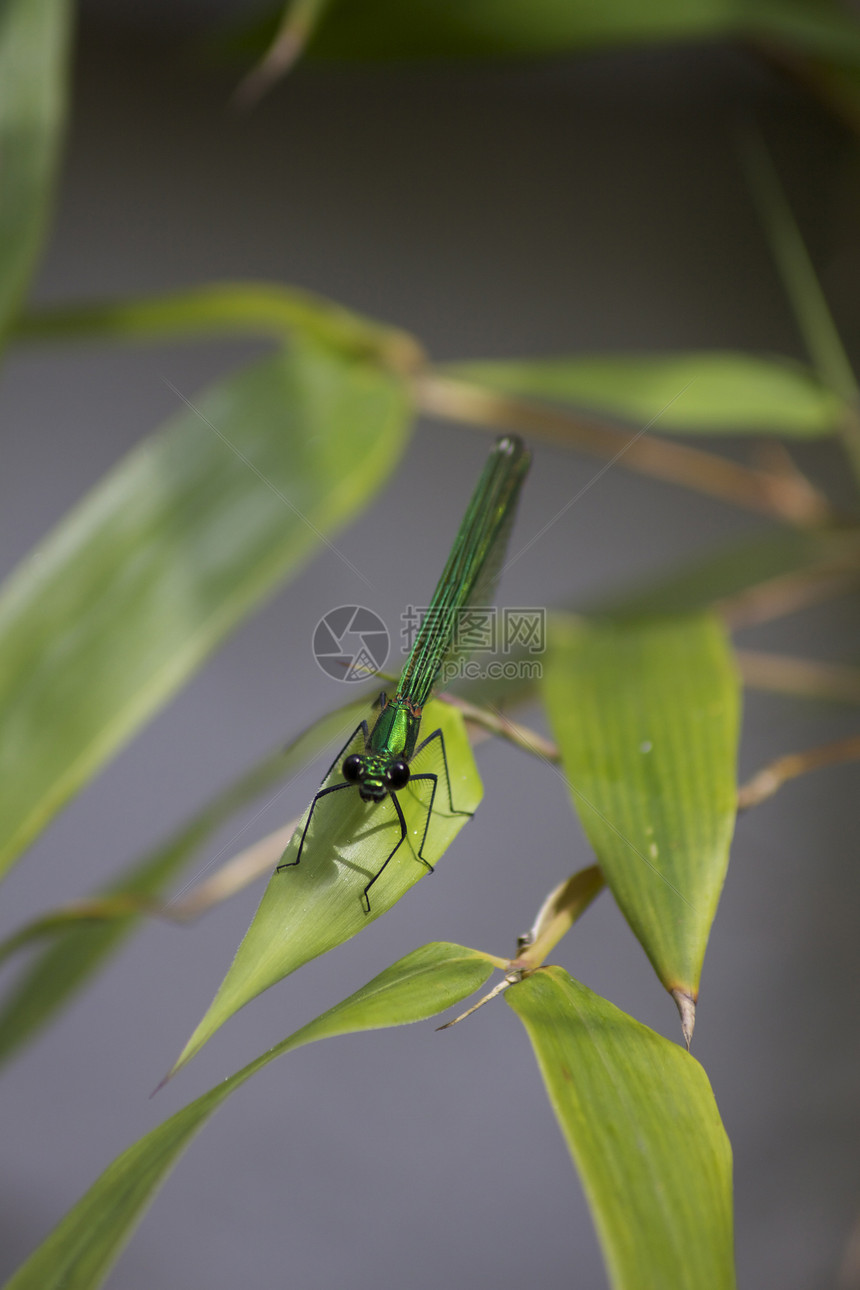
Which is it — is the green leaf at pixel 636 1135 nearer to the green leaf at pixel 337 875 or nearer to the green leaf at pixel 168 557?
the green leaf at pixel 337 875

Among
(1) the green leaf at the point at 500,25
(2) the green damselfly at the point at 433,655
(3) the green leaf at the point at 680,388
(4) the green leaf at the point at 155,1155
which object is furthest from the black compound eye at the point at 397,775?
(1) the green leaf at the point at 500,25

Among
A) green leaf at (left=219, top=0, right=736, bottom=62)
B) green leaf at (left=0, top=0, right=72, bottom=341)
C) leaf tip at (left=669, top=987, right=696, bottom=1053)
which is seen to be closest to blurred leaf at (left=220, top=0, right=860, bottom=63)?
green leaf at (left=219, top=0, right=736, bottom=62)

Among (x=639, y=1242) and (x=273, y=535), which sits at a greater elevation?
(x=273, y=535)

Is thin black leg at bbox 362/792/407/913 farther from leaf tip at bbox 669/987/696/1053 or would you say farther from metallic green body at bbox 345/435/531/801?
leaf tip at bbox 669/987/696/1053

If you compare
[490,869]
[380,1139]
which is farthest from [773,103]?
[380,1139]

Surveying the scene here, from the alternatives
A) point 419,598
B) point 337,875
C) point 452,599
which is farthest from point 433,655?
point 419,598

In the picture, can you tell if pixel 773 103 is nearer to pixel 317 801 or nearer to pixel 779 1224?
pixel 317 801
